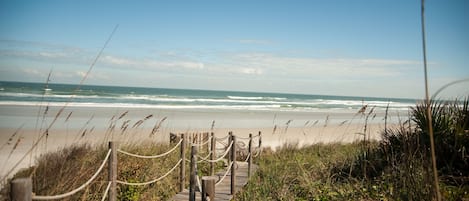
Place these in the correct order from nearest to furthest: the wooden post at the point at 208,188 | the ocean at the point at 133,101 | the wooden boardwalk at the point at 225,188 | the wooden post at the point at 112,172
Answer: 1. the wooden post at the point at 208,188
2. the wooden post at the point at 112,172
3. the wooden boardwalk at the point at 225,188
4. the ocean at the point at 133,101

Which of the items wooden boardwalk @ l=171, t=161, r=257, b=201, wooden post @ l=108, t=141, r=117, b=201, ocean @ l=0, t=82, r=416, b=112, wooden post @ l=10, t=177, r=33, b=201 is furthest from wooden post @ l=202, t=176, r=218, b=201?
ocean @ l=0, t=82, r=416, b=112

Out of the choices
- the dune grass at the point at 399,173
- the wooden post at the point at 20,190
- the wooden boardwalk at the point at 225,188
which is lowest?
the wooden boardwalk at the point at 225,188

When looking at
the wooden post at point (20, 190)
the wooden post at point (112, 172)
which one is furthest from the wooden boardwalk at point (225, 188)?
the wooden post at point (20, 190)

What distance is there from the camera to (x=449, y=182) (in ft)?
19.1

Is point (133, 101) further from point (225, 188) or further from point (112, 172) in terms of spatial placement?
point (112, 172)

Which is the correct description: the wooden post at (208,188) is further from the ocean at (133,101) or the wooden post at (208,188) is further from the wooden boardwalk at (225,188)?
the ocean at (133,101)

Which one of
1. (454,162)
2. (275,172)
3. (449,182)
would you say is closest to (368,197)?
(449,182)

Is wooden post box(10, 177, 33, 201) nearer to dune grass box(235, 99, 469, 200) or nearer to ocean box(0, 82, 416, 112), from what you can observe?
dune grass box(235, 99, 469, 200)

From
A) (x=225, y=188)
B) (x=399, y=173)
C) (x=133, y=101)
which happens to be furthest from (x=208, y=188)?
(x=133, y=101)

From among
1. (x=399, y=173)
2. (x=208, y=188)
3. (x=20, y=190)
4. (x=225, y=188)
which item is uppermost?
(x=20, y=190)

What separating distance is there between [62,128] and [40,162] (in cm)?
1115

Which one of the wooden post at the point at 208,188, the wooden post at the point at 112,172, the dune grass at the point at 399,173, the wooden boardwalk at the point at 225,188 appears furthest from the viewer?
the wooden boardwalk at the point at 225,188

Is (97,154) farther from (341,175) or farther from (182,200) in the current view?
(341,175)

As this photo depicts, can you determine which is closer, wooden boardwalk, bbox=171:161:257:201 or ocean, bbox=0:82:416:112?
wooden boardwalk, bbox=171:161:257:201
